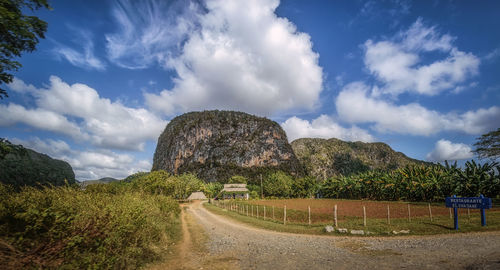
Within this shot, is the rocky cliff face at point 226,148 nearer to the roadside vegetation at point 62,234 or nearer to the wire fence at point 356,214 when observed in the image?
the wire fence at point 356,214

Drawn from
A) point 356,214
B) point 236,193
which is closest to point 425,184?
point 356,214

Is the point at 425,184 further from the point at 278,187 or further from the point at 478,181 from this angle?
the point at 278,187

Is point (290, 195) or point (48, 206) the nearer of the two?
point (48, 206)

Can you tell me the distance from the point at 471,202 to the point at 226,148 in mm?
157650

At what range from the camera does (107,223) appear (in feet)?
22.2

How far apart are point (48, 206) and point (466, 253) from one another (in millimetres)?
13242

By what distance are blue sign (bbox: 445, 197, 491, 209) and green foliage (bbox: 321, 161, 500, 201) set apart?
22337 millimetres

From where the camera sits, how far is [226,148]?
552 ft

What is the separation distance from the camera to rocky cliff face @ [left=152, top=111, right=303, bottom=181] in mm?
159000

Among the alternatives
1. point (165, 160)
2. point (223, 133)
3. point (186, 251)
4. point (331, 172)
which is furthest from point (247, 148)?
point (186, 251)

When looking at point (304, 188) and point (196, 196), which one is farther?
point (304, 188)

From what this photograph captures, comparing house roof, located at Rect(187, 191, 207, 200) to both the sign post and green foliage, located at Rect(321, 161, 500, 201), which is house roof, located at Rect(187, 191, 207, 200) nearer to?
green foliage, located at Rect(321, 161, 500, 201)

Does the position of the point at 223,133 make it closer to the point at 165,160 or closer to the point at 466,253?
the point at 165,160

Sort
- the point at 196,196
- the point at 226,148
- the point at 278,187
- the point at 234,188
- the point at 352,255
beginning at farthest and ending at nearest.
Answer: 1. the point at 226,148
2. the point at 196,196
3. the point at 278,187
4. the point at 234,188
5. the point at 352,255
